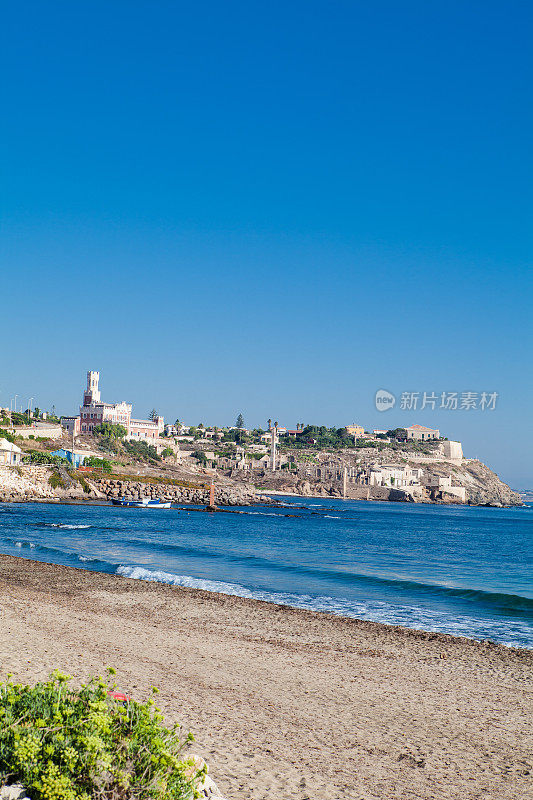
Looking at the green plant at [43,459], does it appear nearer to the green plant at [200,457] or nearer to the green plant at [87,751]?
the green plant at [200,457]

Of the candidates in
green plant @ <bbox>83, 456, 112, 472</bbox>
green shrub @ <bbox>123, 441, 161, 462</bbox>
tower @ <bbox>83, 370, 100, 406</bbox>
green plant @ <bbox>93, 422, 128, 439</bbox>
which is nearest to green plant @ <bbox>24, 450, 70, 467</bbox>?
green plant @ <bbox>83, 456, 112, 472</bbox>

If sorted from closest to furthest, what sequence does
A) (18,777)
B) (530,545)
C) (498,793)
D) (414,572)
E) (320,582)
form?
1. (18,777)
2. (498,793)
3. (320,582)
4. (414,572)
5. (530,545)

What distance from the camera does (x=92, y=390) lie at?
192250 mm

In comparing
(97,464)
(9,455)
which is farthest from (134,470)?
(9,455)

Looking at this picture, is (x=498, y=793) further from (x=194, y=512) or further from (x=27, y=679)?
(x=194, y=512)

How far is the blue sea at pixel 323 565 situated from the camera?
21469mm

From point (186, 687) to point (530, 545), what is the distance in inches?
2204

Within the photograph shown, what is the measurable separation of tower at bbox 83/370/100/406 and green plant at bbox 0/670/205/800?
192m

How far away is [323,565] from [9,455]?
222 feet

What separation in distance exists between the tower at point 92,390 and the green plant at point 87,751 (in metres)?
192

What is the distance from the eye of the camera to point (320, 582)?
27234 mm

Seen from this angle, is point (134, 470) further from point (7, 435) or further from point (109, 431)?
point (109, 431)

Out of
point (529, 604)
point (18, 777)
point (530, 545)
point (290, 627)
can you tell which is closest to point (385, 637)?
point (290, 627)

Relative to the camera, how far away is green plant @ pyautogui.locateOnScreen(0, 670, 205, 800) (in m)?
4.40
